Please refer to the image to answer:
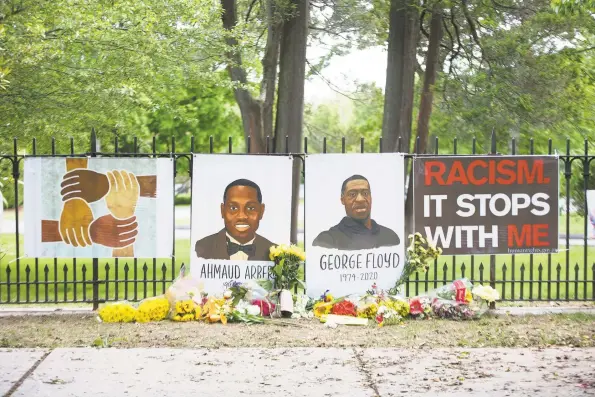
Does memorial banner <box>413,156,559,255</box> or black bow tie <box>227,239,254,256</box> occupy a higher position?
memorial banner <box>413,156,559,255</box>

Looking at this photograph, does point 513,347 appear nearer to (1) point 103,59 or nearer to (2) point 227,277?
(2) point 227,277

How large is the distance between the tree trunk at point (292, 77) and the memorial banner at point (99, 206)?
6042 mm

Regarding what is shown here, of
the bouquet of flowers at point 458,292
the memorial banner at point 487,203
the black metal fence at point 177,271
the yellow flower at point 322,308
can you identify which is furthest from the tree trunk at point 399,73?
the yellow flower at point 322,308

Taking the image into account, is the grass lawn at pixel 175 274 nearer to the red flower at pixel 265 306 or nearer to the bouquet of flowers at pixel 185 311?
the bouquet of flowers at pixel 185 311

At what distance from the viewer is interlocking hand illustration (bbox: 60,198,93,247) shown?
1098 centimetres

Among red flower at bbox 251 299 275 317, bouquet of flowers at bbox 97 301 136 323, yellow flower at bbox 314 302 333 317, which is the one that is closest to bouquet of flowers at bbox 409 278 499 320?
yellow flower at bbox 314 302 333 317

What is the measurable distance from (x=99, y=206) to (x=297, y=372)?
4441mm

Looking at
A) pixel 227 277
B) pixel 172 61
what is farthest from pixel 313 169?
pixel 172 61

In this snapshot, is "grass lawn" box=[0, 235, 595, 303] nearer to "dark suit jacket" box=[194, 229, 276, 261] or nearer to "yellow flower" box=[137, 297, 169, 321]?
"dark suit jacket" box=[194, 229, 276, 261]

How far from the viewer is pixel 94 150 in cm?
1102

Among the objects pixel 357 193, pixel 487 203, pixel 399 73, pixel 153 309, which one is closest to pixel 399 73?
pixel 399 73

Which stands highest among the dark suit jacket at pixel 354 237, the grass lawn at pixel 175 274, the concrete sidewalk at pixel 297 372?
the dark suit jacket at pixel 354 237

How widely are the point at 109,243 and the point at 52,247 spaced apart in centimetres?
77

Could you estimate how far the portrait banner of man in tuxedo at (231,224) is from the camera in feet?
36.1
